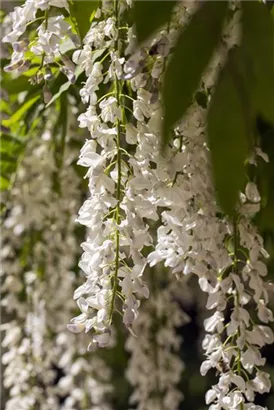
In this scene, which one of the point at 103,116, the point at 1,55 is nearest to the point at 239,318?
the point at 103,116

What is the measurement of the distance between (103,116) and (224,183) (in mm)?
310

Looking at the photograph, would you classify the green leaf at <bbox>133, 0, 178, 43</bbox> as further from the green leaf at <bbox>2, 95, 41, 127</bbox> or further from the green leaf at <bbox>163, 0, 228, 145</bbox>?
the green leaf at <bbox>2, 95, 41, 127</bbox>

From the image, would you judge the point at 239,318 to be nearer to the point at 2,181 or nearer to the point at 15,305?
the point at 2,181

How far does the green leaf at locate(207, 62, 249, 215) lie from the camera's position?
0.38 m

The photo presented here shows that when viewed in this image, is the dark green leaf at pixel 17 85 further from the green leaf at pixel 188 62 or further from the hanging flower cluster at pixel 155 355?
the green leaf at pixel 188 62

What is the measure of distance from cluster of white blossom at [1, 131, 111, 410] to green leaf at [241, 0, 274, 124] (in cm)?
99

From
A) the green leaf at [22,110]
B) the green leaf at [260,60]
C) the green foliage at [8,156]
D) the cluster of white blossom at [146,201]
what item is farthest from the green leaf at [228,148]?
the green foliage at [8,156]

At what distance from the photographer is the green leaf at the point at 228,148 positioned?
0.38m

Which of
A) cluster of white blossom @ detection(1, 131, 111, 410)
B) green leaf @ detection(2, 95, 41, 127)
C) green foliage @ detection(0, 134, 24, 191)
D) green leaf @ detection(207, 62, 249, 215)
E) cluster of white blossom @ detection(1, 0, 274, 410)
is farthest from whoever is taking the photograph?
cluster of white blossom @ detection(1, 131, 111, 410)

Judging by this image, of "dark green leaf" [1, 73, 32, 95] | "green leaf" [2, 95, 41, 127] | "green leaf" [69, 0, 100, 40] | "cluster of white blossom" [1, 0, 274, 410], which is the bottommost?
"green leaf" [2, 95, 41, 127]

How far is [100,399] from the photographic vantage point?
1.62 m

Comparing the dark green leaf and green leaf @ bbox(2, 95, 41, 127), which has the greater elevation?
the dark green leaf

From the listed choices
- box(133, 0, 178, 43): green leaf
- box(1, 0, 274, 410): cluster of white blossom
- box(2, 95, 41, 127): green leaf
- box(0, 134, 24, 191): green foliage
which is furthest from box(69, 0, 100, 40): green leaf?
box(0, 134, 24, 191): green foliage

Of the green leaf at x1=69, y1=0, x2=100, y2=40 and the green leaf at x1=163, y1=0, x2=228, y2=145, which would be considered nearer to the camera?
the green leaf at x1=163, y1=0, x2=228, y2=145
